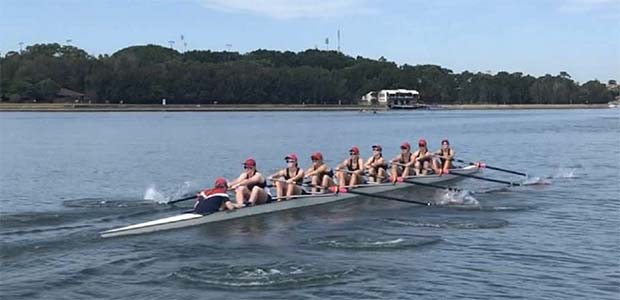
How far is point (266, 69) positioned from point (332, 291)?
155m

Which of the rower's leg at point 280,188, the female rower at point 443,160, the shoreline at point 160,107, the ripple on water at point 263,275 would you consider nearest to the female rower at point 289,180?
the rower's leg at point 280,188

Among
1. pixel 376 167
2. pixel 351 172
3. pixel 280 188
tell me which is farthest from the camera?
pixel 376 167

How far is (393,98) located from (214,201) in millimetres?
173787

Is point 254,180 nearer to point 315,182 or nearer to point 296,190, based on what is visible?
point 296,190

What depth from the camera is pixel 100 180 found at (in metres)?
32.7

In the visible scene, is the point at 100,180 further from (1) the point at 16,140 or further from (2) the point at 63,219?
(1) the point at 16,140

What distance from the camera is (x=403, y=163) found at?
27703mm

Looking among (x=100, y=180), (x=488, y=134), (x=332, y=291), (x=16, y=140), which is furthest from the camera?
(x=488, y=134)

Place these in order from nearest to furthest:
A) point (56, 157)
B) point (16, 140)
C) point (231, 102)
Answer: point (56, 157), point (16, 140), point (231, 102)

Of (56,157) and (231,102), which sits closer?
(56,157)

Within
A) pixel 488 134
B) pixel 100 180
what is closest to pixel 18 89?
pixel 488 134

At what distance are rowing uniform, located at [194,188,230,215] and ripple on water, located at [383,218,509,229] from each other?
14.7 ft

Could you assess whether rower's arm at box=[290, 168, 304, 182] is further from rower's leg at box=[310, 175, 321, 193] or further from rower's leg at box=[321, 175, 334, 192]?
rower's leg at box=[321, 175, 334, 192]

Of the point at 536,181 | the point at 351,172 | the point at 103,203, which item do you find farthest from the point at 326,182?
the point at 536,181
